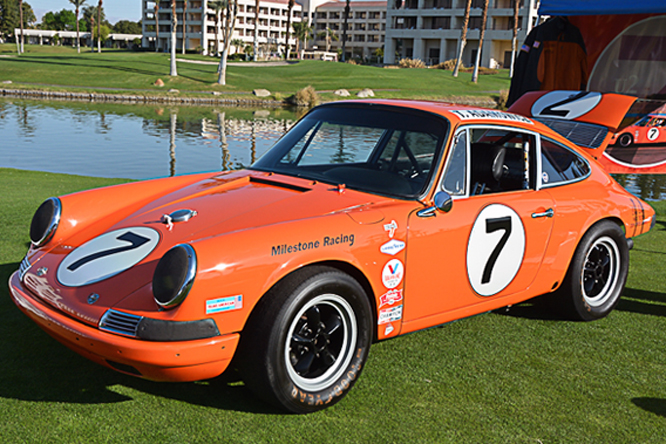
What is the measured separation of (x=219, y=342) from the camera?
276 cm

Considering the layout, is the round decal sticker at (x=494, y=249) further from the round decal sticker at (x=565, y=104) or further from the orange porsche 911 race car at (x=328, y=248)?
the round decal sticker at (x=565, y=104)

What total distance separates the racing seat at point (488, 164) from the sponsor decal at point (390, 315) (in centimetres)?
111

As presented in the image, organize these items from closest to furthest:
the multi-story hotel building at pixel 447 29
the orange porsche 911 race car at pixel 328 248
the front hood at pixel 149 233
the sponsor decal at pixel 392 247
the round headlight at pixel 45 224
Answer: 1. the orange porsche 911 race car at pixel 328 248
2. the front hood at pixel 149 233
3. the sponsor decal at pixel 392 247
4. the round headlight at pixel 45 224
5. the multi-story hotel building at pixel 447 29

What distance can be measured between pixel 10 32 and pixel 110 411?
5074 inches

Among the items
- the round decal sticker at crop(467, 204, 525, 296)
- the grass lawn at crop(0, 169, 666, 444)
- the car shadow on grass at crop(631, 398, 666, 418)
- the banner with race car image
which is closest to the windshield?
the round decal sticker at crop(467, 204, 525, 296)

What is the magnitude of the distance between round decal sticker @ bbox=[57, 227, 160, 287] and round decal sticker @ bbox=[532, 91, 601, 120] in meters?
4.98

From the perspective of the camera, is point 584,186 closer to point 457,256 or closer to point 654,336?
point 654,336

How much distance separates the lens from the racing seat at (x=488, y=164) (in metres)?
4.03

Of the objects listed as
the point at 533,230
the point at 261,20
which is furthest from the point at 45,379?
the point at 261,20

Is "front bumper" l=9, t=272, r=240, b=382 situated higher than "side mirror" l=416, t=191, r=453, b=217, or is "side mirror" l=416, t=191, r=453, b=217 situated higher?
"side mirror" l=416, t=191, r=453, b=217

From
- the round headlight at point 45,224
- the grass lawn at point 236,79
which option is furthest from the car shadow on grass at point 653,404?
the grass lawn at point 236,79

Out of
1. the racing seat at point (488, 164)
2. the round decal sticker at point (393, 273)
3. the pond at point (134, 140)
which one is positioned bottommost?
the pond at point (134, 140)

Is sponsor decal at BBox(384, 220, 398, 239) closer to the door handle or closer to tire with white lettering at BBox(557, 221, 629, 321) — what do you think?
the door handle

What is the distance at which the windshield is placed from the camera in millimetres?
3834
